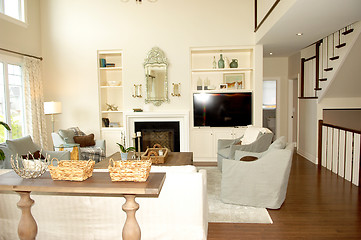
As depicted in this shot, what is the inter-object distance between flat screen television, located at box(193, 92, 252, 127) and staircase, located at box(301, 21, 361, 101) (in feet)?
4.85

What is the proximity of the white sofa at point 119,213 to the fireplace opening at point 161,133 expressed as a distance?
4.02 m

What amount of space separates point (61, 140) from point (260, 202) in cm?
410

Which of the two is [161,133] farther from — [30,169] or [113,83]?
[30,169]

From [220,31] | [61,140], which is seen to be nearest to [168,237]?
[61,140]

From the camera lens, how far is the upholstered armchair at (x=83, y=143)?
232 inches

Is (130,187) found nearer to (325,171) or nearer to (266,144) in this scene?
(266,144)

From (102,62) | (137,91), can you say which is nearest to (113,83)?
(102,62)

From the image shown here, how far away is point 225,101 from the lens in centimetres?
668

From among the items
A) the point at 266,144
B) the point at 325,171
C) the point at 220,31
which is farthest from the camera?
the point at 220,31

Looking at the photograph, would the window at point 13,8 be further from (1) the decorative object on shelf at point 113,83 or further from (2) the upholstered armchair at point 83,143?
(2) the upholstered armchair at point 83,143

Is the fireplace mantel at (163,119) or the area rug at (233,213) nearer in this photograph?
the area rug at (233,213)

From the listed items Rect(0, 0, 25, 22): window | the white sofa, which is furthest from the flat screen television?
Rect(0, 0, 25, 22): window

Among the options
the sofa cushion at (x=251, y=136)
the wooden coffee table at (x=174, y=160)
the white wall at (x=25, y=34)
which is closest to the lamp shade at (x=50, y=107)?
the white wall at (x=25, y=34)

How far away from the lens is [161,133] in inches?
268
